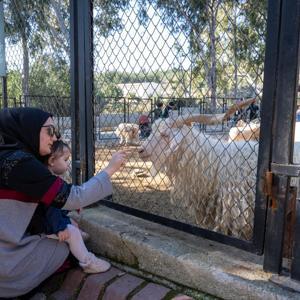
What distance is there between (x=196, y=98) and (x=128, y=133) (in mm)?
2134

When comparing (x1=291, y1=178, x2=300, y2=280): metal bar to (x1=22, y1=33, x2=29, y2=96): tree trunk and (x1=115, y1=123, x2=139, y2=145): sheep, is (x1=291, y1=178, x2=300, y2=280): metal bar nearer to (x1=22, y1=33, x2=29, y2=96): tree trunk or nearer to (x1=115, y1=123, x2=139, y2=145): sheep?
A: (x1=115, y1=123, x2=139, y2=145): sheep

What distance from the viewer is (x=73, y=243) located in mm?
2186

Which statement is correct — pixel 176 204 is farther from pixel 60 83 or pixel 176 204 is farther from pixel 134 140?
pixel 60 83

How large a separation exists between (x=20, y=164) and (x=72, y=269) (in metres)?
0.72

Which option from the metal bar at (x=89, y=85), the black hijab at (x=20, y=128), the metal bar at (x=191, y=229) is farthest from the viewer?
the metal bar at (x=89, y=85)

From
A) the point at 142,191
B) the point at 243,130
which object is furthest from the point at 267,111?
the point at 142,191

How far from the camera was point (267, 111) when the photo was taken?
5.40ft

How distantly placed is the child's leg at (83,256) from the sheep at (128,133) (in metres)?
2.09

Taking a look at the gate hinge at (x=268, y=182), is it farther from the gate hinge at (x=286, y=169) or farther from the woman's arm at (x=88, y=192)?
the woman's arm at (x=88, y=192)

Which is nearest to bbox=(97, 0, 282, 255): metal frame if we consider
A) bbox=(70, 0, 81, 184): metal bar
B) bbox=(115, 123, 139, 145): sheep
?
bbox=(70, 0, 81, 184): metal bar

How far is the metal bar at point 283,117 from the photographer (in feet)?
5.02

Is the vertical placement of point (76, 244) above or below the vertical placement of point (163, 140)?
below

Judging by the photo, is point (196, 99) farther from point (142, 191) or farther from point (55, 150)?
point (142, 191)

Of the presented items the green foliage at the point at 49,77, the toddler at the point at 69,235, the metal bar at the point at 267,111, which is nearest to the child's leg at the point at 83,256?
the toddler at the point at 69,235
